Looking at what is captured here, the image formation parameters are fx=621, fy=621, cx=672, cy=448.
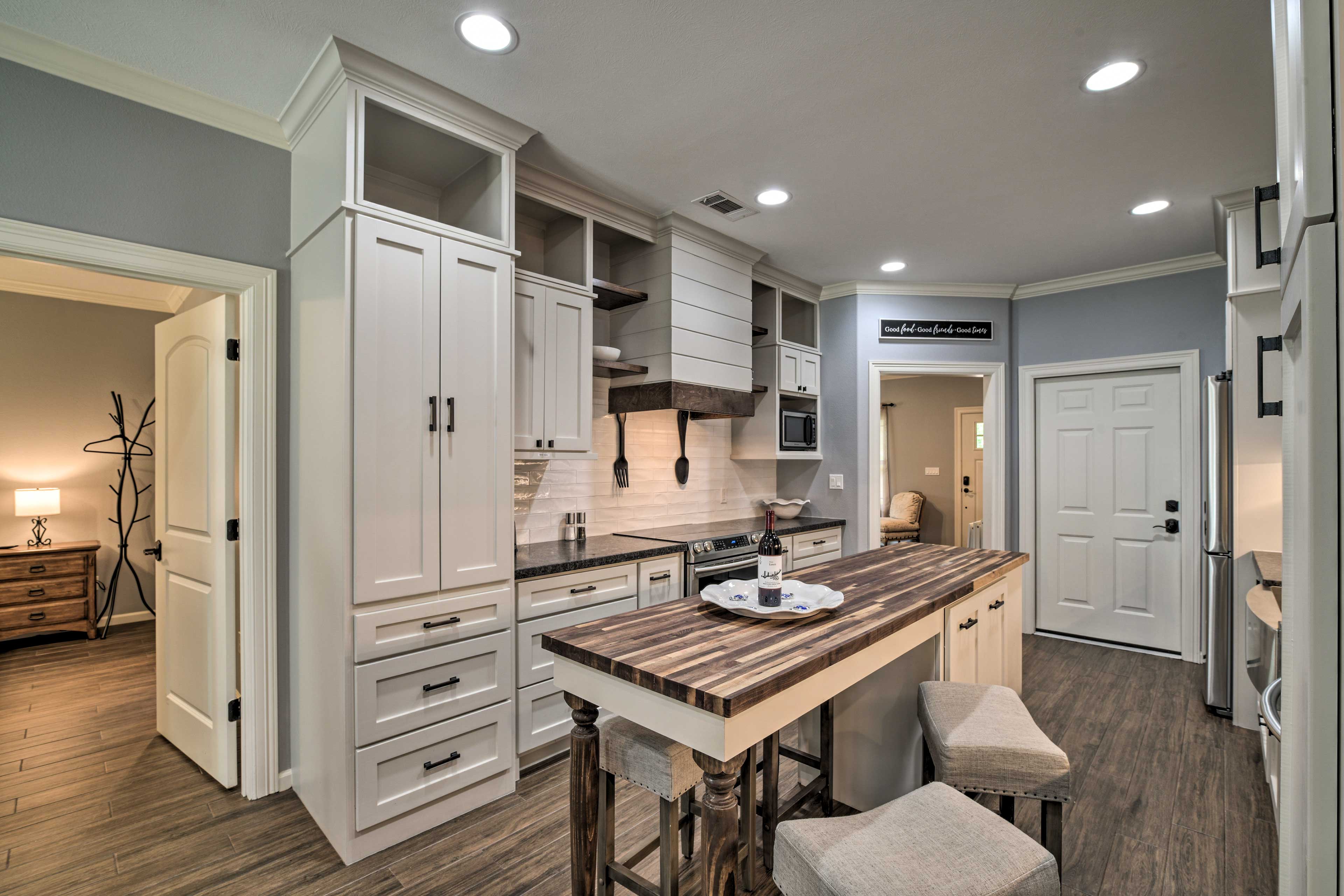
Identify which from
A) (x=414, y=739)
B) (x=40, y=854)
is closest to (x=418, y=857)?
(x=414, y=739)

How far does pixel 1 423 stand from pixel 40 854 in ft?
13.4

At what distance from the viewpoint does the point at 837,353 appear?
4945mm

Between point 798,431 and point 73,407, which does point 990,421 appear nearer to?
point 798,431

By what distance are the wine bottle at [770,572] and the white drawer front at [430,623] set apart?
3.94 ft

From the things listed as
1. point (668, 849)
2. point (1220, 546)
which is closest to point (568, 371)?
point (668, 849)

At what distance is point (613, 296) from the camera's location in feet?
11.8

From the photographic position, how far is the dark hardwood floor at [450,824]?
2.00m

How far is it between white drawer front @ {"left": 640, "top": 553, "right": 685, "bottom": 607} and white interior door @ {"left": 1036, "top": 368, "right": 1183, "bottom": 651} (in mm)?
3123

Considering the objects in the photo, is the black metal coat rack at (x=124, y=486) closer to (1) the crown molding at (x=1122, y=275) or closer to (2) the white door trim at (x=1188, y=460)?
(2) the white door trim at (x=1188, y=460)

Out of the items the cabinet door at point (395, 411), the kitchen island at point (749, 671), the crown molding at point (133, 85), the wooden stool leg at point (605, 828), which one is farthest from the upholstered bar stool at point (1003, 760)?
the crown molding at point (133, 85)

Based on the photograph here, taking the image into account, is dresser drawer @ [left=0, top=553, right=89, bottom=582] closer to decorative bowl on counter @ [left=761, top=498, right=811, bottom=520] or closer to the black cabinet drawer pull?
the black cabinet drawer pull

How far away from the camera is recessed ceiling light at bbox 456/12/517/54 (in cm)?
192

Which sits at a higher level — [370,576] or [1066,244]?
[1066,244]

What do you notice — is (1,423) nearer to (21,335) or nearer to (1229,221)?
(21,335)
